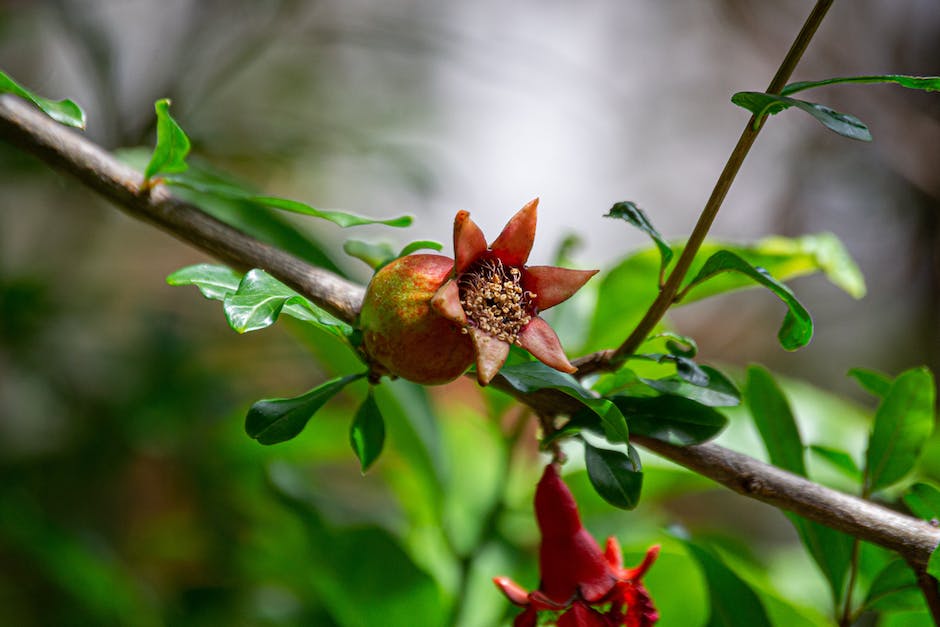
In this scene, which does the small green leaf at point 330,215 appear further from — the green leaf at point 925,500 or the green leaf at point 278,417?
the green leaf at point 925,500

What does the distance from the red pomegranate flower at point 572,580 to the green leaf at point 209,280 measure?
191 millimetres

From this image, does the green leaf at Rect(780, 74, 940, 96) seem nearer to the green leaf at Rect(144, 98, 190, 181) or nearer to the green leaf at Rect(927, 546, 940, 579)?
the green leaf at Rect(927, 546, 940, 579)

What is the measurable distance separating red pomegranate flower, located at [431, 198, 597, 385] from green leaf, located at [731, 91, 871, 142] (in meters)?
0.10

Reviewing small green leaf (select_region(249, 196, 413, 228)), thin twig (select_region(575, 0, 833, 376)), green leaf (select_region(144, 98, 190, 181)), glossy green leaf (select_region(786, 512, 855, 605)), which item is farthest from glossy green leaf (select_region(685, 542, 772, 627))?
green leaf (select_region(144, 98, 190, 181))

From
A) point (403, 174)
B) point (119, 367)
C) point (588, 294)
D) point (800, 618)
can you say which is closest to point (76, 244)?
point (119, 367)

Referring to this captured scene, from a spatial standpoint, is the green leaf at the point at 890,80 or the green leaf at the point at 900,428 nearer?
the green leaf at the point at 890,80

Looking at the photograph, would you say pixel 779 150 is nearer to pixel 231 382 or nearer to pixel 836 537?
pixel 231 382

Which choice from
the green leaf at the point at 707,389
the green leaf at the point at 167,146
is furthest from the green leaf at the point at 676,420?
the green leaf at the point at 167,146

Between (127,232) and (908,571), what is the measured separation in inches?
85.2

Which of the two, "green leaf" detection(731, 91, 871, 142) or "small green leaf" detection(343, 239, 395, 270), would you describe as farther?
"small green leaf" detection(343, 239, 395, 270)

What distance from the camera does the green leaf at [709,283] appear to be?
57 cm

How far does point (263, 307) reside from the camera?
32cm

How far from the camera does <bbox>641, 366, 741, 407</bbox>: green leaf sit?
1.24ft

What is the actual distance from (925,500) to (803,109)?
231 mm
